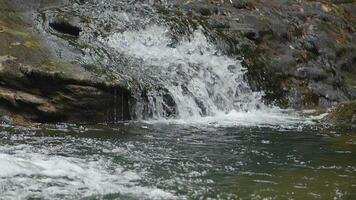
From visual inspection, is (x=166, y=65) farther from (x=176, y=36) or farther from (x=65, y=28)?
(x=65, y=28)

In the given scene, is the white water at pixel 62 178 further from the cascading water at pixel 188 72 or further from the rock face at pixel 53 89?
the cascading water at pixel 188 72

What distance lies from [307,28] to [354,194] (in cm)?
1533

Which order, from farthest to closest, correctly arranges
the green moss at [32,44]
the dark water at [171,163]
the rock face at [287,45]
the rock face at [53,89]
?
the rock face at [287,45]
the green moss at [32,44]
the rock face at [53,89]
the dark water at [171,163]

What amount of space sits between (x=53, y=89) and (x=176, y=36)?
21.0ft

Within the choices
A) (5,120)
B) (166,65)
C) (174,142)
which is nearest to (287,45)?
(166,65)

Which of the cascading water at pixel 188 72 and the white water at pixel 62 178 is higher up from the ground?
the cascading water at pixel 188 72

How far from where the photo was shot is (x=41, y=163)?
7895mm

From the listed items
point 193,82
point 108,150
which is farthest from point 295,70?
point 108,150

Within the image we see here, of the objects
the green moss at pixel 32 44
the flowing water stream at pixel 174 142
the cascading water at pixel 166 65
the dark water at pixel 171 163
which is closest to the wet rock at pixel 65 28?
the cascading water at pixel 166 65

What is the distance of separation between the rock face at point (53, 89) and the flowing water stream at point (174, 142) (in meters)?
0.49

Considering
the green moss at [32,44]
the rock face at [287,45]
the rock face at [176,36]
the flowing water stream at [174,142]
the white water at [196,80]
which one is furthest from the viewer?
the rock face at [287,45]

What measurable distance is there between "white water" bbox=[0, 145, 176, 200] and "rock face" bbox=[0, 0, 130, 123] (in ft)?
11.3

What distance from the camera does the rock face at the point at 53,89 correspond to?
12000 millimetres

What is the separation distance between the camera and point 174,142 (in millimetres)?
10375
